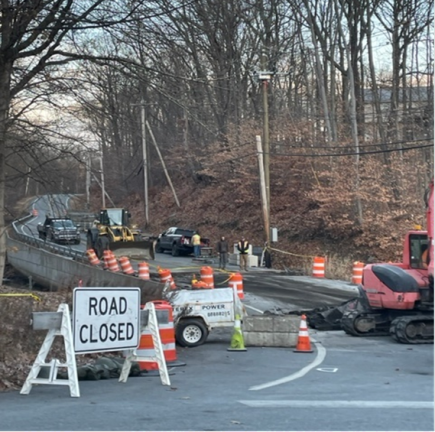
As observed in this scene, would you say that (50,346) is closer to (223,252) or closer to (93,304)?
(93,304)

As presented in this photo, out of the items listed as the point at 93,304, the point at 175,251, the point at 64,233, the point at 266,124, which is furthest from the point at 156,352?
the point at 64,233

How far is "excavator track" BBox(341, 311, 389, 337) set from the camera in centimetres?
1355

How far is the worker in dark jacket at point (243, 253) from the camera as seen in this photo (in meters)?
33.6

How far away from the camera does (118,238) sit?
136ft

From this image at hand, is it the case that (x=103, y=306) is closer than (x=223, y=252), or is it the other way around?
(x=103, y=306)

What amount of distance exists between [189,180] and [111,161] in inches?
1344

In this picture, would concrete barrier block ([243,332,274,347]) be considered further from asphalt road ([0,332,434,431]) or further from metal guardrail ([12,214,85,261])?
metal guardrail ([12,214,85,261])

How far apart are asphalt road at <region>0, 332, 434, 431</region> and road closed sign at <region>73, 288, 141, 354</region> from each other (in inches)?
27.9

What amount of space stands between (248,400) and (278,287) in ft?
58.7

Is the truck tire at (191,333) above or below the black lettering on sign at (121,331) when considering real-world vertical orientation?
below

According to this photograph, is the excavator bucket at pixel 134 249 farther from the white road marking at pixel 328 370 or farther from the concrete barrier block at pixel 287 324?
the white road marking at pixel 328 370

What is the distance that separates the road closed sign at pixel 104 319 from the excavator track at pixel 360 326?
480 cm

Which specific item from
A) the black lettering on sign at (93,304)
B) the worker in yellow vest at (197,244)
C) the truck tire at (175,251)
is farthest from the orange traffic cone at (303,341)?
the truck tire at (175,251)

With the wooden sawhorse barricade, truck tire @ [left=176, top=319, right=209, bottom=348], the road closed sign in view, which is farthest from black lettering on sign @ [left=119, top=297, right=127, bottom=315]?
truck tire @ [left=176, top=319, right=209, bottom=348]
